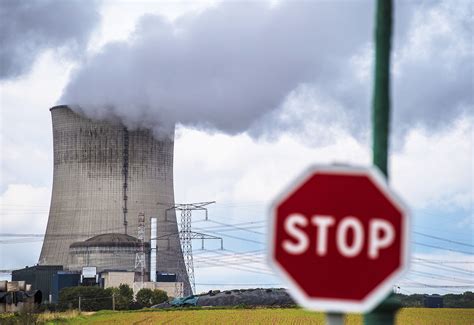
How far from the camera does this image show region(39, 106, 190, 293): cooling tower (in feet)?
185

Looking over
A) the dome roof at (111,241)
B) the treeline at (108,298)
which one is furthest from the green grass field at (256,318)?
the treeline at (108,298)

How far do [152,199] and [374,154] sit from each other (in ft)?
180

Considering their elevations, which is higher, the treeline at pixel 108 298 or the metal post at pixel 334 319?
the metal post at pixel 334 319

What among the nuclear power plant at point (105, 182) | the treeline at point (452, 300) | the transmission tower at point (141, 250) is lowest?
the treeline at point (452, 300)

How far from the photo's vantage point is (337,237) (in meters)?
3.13

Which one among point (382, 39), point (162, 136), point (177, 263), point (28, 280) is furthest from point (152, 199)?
point (382, 39)

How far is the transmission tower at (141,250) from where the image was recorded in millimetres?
61656

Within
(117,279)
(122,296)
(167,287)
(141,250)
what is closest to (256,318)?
(122,296)

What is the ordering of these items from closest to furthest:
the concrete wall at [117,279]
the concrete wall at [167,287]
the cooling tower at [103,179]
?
the cooling tower at [103,179]
the concrete wall at [117,279]
the concrete wall at [167,287]

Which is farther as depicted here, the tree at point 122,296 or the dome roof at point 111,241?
the tree at point 122,296

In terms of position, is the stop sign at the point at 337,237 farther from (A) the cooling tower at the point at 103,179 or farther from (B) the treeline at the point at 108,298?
(B) the treeline at the point at 108,298

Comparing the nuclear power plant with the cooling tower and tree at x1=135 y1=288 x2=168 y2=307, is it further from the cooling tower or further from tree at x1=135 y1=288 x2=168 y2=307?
tree at x1=135 y1=288 x2=168 y2=307

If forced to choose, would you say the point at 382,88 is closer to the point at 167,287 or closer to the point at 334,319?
the point at 334,319

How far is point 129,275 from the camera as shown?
7056 cm
